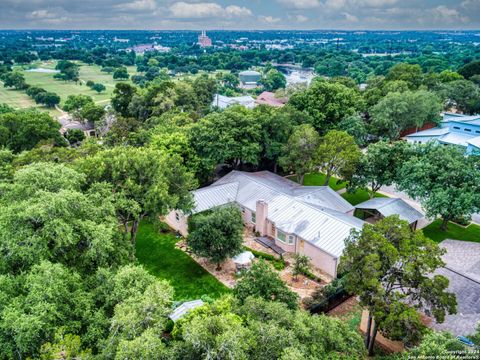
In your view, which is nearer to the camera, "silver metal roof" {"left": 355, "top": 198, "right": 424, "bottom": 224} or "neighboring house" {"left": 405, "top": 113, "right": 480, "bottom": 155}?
"silver metal roof" {"left": 355, "top": 198, "right": 424, "bottom": 224}

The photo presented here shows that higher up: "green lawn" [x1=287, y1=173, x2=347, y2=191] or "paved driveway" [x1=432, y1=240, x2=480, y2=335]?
"paved driveway" [x1=432, y1=240, x2=480, y2=335]

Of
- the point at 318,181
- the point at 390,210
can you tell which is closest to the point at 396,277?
the point at 390,210

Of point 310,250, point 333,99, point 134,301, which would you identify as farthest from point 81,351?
point 333,99

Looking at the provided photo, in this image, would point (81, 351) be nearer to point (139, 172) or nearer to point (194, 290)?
point (194, 290)

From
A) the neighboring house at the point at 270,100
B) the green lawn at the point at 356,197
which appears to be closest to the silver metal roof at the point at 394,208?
the green lawn at the point at 356,197

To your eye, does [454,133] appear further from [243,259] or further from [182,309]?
[182,309]

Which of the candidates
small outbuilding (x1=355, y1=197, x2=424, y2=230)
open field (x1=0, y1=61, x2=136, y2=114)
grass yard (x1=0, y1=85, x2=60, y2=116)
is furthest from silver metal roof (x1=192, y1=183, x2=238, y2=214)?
open field (x1=0, y1=61, x2=136, y2=114)

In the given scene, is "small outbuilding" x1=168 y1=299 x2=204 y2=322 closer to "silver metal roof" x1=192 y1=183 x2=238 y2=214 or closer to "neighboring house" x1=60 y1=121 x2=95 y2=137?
"silver metal roof" x1=192 y1=183 x2=238 y2=214
